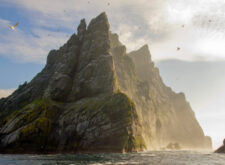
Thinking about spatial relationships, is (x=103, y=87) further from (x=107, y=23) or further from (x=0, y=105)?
(x=0, y=105)

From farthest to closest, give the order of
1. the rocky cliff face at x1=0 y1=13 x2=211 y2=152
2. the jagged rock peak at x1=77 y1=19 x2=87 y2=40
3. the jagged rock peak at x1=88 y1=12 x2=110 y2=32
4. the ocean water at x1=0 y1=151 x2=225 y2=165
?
the jagged rock peak at x1=77 y1=19 x2=87 y2=40 → the jagged rock peak at x1=88 y1=12 x2=110 y2=32 → the rocky cliff face at x1=0 y1=13 x2=211 y2=152 → the ocean water at x1=0 y1=151 x2=225 y2=165

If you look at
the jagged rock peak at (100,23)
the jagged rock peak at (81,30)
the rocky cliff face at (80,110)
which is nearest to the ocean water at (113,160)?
the rocky cliff face at (80,110)

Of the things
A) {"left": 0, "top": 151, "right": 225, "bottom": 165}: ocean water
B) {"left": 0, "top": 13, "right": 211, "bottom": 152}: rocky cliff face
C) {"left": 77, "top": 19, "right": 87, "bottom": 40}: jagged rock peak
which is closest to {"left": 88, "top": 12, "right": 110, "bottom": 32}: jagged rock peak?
{"left": 0, "top": 13, "right": 211, "bottom": 152}: rocky cliff face

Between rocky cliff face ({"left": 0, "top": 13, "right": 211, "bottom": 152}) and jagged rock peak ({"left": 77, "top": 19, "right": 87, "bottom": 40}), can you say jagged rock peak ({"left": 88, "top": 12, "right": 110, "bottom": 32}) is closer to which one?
rocky cliff face ({"left": 0, "top": 13, "right": 211, "bottom": 152})

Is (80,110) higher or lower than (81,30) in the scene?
lower

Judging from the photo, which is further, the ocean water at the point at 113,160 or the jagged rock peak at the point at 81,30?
the jagged rock peak at the point at 81,30

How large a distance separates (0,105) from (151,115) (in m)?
123

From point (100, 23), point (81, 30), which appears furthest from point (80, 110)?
point (81, 30)

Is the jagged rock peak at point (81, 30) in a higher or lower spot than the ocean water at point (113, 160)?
higher

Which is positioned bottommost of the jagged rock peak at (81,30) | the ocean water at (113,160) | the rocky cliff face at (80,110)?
the ocean water at (113,160)

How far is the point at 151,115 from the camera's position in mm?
186625

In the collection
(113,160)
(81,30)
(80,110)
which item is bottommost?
(113,160)

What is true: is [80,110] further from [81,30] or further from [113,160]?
[81,30]

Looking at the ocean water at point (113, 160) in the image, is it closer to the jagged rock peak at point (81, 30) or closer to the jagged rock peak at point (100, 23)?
the jagged rock peak at point (100, 23)
